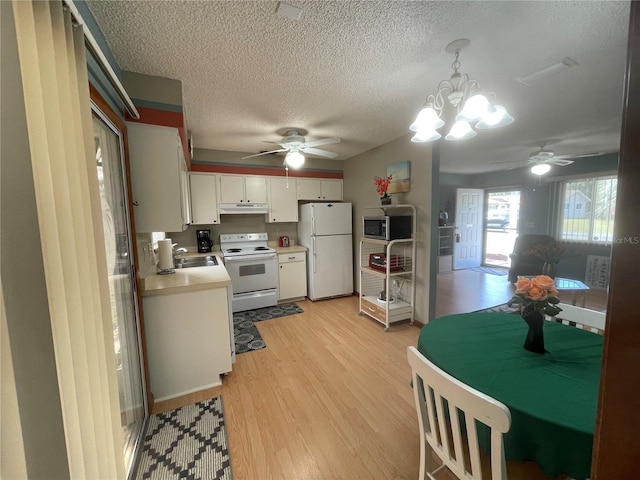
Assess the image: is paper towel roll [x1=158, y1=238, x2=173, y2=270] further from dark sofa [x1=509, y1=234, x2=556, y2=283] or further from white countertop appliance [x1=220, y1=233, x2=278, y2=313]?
dark sofa [x1=509, y1=234, x2=556, y2=283]

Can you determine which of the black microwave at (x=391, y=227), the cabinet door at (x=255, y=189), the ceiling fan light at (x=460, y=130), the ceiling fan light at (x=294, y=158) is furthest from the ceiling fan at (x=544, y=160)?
the cabinet door at (x=255, y=189)

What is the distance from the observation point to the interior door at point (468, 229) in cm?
646

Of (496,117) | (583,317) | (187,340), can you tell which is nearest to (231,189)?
(187,340)

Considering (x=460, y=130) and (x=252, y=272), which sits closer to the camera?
(x=460, y=130)

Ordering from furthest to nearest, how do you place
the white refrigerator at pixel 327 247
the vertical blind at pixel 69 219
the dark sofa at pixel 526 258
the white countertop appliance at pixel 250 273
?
1. the dark sofa at pixel 526 258
2. the white refrigerator at pixel 327 247
3. the white countertop appliance at pixel 250 273
4. the vertical blind at pixel 69 219

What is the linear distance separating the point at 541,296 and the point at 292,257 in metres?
3.24

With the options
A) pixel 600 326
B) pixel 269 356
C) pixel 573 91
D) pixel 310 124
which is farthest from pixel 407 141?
pixel 269 356

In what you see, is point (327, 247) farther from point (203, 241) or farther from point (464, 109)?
point (464, 109)

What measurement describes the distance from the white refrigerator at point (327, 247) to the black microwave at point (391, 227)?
35.3 inches

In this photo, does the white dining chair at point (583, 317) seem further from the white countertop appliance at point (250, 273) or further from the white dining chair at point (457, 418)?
A: the white countertop appliance at point (250, 273)

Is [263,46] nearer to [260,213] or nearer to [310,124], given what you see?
[310,124]

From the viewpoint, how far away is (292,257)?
410cm

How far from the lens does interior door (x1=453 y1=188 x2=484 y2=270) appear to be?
646 cm

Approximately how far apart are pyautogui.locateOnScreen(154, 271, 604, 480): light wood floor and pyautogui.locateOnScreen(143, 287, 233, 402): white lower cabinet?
0.42ft
